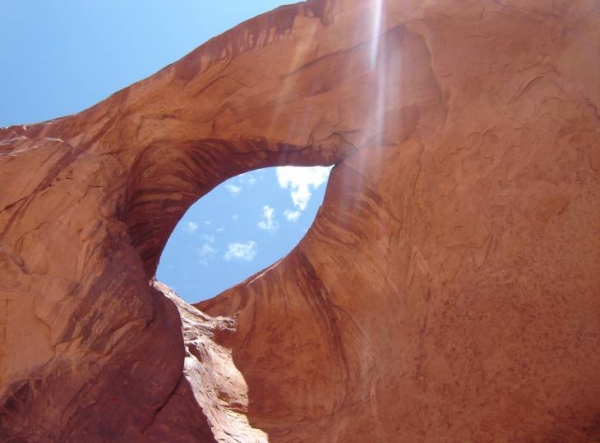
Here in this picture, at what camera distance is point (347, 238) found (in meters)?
7.11

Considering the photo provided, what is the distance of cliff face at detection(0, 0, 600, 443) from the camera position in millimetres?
5910

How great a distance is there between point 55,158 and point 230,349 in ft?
9.87

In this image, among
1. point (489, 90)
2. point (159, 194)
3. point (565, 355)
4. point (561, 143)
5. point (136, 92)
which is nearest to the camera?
point (565, 355)

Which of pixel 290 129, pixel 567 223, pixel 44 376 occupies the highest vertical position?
pixel 290 129

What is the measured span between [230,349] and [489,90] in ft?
13.8

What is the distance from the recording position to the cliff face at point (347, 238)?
5910 mm

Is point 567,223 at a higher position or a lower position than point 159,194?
lower

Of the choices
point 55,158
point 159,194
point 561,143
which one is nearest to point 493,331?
point 561,143

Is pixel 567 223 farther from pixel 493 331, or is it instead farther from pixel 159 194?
pixel 159 194

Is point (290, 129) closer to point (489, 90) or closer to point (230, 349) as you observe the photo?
point (489, 90)

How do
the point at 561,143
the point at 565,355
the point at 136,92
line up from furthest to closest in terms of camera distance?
the point at 136,92 < the point at 561,143 < the point at 565,355

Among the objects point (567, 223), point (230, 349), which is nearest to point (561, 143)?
point (567, 223)

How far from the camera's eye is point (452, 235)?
648 cm

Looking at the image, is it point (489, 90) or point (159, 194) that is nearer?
point (489, 90)
